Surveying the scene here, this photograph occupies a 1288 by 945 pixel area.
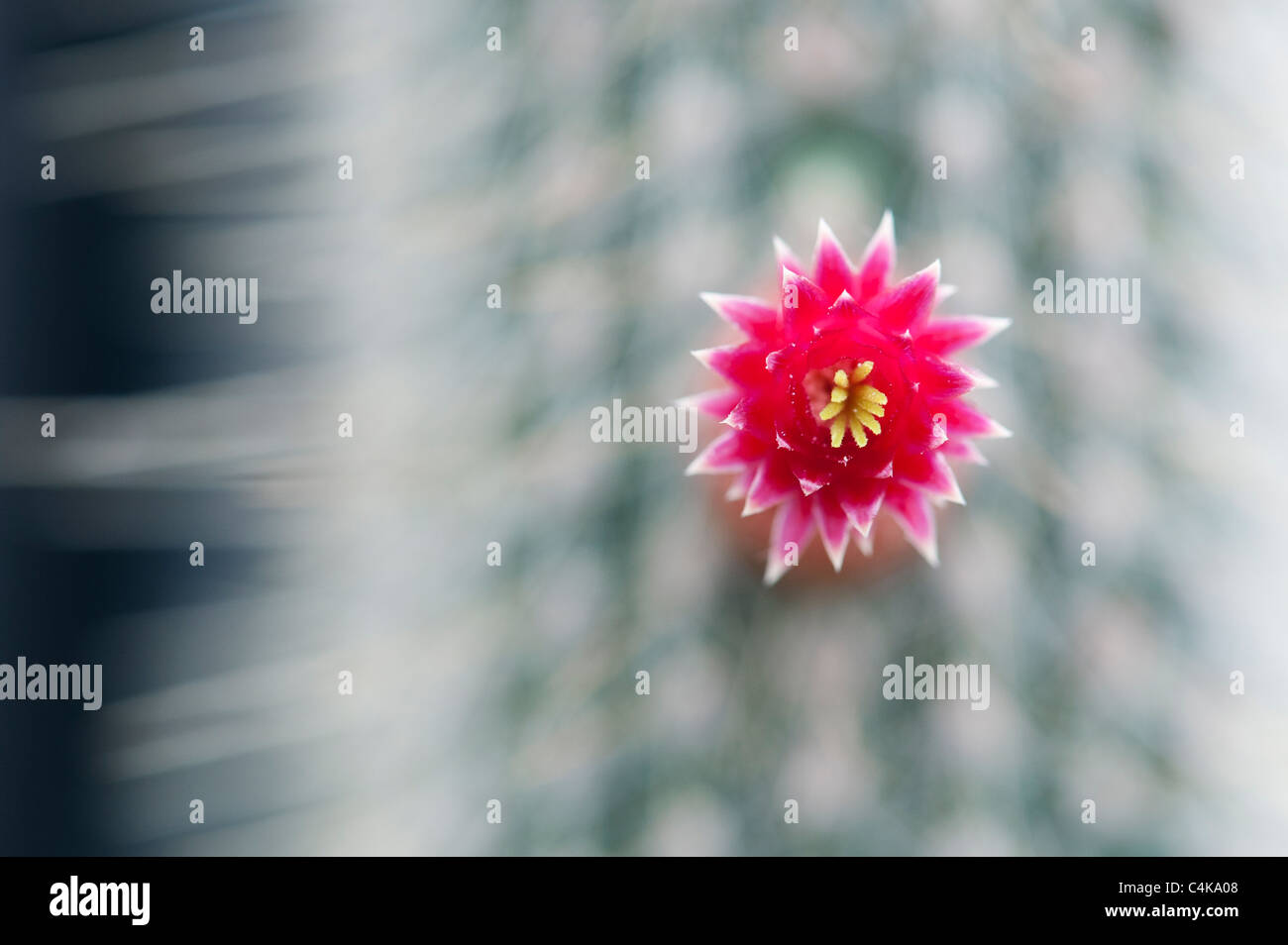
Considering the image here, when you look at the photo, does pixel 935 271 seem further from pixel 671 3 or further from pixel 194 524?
pixel 194 524

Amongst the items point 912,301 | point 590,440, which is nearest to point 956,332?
point 912,301

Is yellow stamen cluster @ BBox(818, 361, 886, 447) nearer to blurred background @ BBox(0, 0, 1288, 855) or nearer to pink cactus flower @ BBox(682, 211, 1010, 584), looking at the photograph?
pink cactus flower @ BBox(682, 211, 1010, 584)

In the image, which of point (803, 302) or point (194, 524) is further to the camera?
point (194, 524)

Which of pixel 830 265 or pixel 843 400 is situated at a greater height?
pixel 830 265

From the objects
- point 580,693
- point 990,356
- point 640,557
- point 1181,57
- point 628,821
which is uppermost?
point 1181,57

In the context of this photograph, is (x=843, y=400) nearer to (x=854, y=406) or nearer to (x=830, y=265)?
(x=854, y=406)
